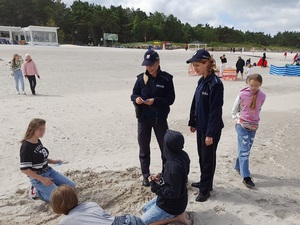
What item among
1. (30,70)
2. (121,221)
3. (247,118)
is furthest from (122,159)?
(30,70)

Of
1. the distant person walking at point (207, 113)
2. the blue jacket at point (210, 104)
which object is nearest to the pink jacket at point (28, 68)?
the distant person walking at point (207, 113)

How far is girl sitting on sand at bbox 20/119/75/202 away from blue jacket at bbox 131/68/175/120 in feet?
4.73

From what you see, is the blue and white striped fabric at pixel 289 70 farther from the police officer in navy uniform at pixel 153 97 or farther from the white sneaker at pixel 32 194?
the white sneaker at pixel 32 194

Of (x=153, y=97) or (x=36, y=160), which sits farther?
(x=153, y=97)

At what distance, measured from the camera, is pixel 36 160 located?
3793 mm

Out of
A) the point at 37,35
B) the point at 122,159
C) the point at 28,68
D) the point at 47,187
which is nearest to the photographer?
the point at 47,187

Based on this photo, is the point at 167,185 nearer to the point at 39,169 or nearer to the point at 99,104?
the point at 39,169

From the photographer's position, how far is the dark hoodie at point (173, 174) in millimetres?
2928

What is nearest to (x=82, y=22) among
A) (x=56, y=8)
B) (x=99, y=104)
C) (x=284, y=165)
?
(x=56, y=8)

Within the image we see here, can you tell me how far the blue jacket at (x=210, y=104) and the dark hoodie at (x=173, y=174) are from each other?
2.49 feet

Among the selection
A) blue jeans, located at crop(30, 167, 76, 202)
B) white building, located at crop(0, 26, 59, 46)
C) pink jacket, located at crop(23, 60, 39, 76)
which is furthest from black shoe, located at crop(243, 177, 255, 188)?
white building, located at crop(0, 26, 59, 46)

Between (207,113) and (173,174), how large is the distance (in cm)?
115

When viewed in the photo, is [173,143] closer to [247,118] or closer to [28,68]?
[247,118]

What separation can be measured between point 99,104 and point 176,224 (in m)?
7.57
